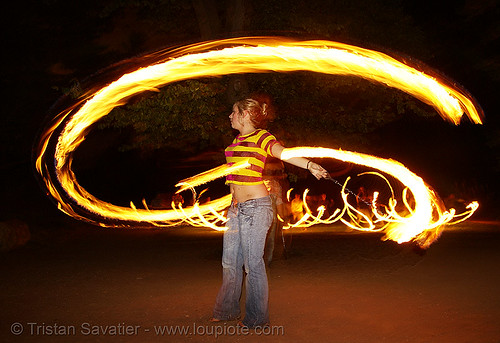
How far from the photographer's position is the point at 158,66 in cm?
852

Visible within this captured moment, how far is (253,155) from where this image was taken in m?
6.00

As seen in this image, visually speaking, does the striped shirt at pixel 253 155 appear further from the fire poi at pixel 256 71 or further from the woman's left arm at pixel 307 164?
the fire poi at pixel 256 71

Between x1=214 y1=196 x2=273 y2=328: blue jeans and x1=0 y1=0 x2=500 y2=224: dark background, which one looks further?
x1=0 y1=0 x2=500 y2=224: dark background

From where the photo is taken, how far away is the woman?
5875 mm

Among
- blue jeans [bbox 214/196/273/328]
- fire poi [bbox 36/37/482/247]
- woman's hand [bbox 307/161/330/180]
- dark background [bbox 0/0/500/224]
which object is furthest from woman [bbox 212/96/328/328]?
dark background [bbox 0/0/500/224]

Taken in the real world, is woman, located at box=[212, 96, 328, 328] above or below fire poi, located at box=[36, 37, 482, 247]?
below

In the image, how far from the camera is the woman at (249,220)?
5875 millimetres

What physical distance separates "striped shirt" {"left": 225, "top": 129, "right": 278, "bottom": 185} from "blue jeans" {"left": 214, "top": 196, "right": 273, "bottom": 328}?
224mm

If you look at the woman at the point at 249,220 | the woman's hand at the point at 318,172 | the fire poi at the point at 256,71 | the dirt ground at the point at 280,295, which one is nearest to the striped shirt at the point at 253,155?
the woman at the point at 249,220

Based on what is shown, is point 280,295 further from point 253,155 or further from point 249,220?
point 253,155

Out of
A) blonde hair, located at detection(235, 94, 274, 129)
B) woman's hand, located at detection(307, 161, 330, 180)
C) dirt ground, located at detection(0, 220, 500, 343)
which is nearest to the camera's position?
woman's hand, located at detection(307, 161, 330, 180)

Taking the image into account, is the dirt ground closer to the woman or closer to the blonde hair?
the woman

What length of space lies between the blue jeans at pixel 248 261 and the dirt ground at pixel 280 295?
18 centimetres

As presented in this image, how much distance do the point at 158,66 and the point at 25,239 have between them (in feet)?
27.4
